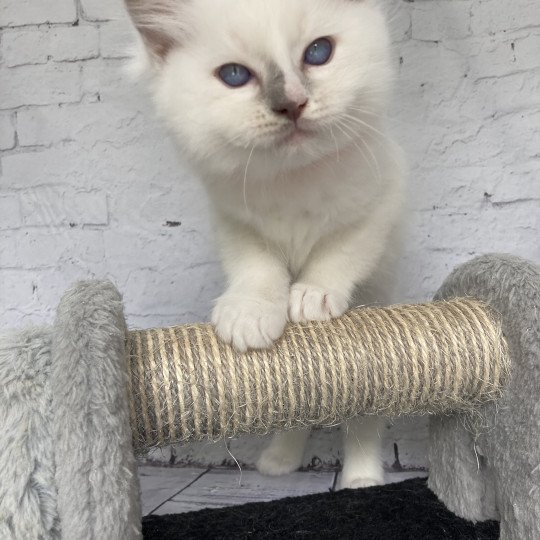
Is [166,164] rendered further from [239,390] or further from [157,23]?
[239,390]

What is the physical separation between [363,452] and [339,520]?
0.27 m

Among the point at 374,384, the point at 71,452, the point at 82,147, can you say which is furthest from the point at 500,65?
the point at 71,452

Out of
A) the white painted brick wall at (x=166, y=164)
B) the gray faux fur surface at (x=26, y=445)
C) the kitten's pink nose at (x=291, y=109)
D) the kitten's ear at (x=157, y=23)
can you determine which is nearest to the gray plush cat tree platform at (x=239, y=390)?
the gray faux fur surface at (x=26, y=445)

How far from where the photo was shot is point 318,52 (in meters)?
0.96

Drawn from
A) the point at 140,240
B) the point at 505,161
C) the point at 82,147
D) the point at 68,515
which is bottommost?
the point at 68,515

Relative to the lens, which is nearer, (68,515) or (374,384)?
Answer: (68,515)

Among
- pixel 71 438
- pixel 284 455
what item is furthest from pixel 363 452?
pixel 71 438

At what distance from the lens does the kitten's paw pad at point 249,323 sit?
91 cm

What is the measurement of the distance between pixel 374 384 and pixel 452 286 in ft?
1.06

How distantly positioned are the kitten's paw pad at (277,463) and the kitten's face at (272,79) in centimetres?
84

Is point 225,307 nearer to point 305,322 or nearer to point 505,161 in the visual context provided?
point 305,322

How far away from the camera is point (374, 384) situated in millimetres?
916

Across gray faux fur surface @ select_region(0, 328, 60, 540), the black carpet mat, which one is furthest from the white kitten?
gray faux fur surface @ select_region(0, 328, 60, 540)

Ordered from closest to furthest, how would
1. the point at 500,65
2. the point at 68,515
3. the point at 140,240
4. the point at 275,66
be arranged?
the point at 68,515 < the point at 275,66 < the point at 500,65 < the point at 140,240
